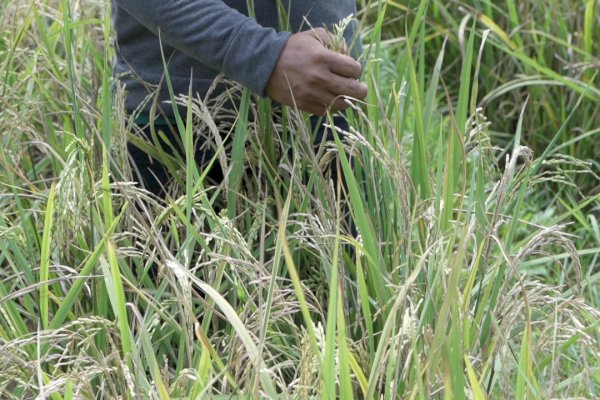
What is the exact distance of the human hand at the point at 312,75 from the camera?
4.88 feet

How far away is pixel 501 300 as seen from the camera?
137cm

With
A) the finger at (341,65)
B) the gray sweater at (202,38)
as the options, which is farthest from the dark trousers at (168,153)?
the finger at (341,65)

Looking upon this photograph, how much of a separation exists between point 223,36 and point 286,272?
0.33m

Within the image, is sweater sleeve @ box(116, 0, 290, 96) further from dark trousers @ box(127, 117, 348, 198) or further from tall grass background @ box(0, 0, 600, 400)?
dark trousers @ box(127, 117, 348, 198)

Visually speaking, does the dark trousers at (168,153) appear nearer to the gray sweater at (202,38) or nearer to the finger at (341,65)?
the gray sweater at (202,38)

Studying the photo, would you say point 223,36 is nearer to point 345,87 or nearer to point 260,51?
point 260,51

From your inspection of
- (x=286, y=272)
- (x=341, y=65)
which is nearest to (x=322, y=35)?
(x=341, y=65)

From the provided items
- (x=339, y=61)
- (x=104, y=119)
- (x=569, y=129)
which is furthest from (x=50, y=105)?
(x=569, y=129)

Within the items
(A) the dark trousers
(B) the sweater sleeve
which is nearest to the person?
(B) the sweater sleeve

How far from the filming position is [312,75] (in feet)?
4.88

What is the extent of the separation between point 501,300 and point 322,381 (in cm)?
33

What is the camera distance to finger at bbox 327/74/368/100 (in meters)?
1.50

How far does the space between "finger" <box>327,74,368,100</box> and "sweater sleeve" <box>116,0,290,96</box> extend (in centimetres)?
8

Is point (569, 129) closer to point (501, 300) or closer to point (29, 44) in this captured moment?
point (29, 44)
